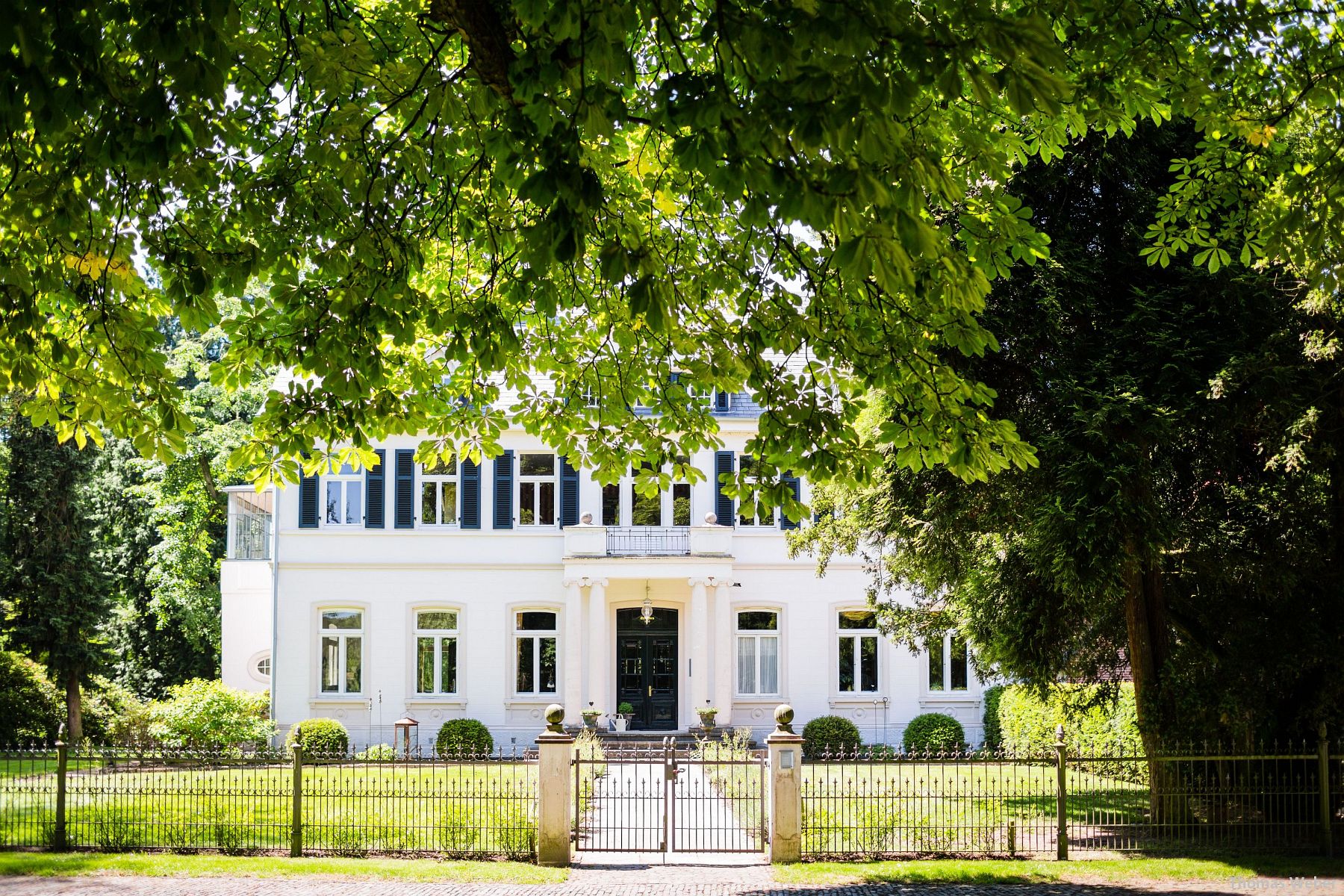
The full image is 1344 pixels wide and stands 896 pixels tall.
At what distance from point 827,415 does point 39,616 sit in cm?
2814

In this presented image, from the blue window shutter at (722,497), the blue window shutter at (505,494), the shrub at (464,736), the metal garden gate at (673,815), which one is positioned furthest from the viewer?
the blue window shutter at (505,494)

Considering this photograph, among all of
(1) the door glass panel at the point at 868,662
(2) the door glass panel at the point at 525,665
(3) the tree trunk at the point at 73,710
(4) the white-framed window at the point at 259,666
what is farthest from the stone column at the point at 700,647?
(3) the tree trunk at the point at 73,710

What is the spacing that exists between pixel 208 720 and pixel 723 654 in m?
10.2

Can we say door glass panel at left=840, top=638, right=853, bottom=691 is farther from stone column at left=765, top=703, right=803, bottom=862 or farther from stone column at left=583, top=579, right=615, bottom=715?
stone column at left=765, top=703, right=803, bottom=862

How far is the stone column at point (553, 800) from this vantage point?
13.0 metres

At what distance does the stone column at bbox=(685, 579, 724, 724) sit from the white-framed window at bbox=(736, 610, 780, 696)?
1.03 m

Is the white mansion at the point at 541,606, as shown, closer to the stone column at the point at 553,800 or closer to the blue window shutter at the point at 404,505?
the blue window shutter at the point at 404,505

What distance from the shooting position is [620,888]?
11.7m

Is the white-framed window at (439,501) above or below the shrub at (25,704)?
above

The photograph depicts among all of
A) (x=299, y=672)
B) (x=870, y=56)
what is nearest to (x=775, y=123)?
(x=870, y=56)

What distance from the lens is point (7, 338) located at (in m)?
7.21

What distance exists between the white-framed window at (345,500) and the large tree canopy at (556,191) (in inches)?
683

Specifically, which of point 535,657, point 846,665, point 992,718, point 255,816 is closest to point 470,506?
point 535,657

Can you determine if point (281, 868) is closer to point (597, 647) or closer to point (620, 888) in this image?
point (620, 888)
